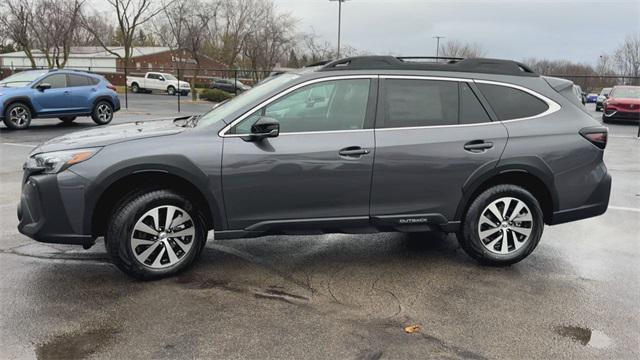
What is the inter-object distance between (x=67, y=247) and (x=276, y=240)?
2034 millimetres

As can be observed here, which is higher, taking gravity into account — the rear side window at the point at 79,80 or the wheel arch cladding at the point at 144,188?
the rear side window at the point at 79,80

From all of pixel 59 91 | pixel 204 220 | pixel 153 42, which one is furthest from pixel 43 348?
pixel 153 42

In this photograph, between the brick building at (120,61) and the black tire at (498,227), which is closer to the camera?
the black tire at (498,227)

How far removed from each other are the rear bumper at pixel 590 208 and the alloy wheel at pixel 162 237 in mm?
3300

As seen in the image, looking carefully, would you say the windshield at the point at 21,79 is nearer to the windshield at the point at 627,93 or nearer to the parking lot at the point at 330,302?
the parking lot at the point at 330,302

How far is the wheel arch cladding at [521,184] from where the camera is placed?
4.69 metres

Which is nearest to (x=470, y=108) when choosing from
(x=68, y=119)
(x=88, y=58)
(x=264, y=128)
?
(x=264, y=128)

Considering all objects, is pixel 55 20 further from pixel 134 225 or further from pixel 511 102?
pixel 511 102

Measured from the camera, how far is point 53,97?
563 inches

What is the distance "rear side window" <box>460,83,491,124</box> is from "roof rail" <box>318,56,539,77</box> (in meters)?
0.22

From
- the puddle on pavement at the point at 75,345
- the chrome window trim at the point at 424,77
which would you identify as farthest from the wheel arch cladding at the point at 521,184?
the puddle on pavement at the point at 75,345

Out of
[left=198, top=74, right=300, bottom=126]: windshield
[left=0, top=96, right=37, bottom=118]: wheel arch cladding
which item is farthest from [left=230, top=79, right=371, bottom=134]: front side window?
[left=0, top=96, right=37, bottom=118]: wheel arch cladding

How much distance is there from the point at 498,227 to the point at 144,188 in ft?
10.2

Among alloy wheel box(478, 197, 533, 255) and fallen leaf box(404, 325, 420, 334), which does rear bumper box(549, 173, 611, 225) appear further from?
fallen leaf box(404, 325, 420, 334)
